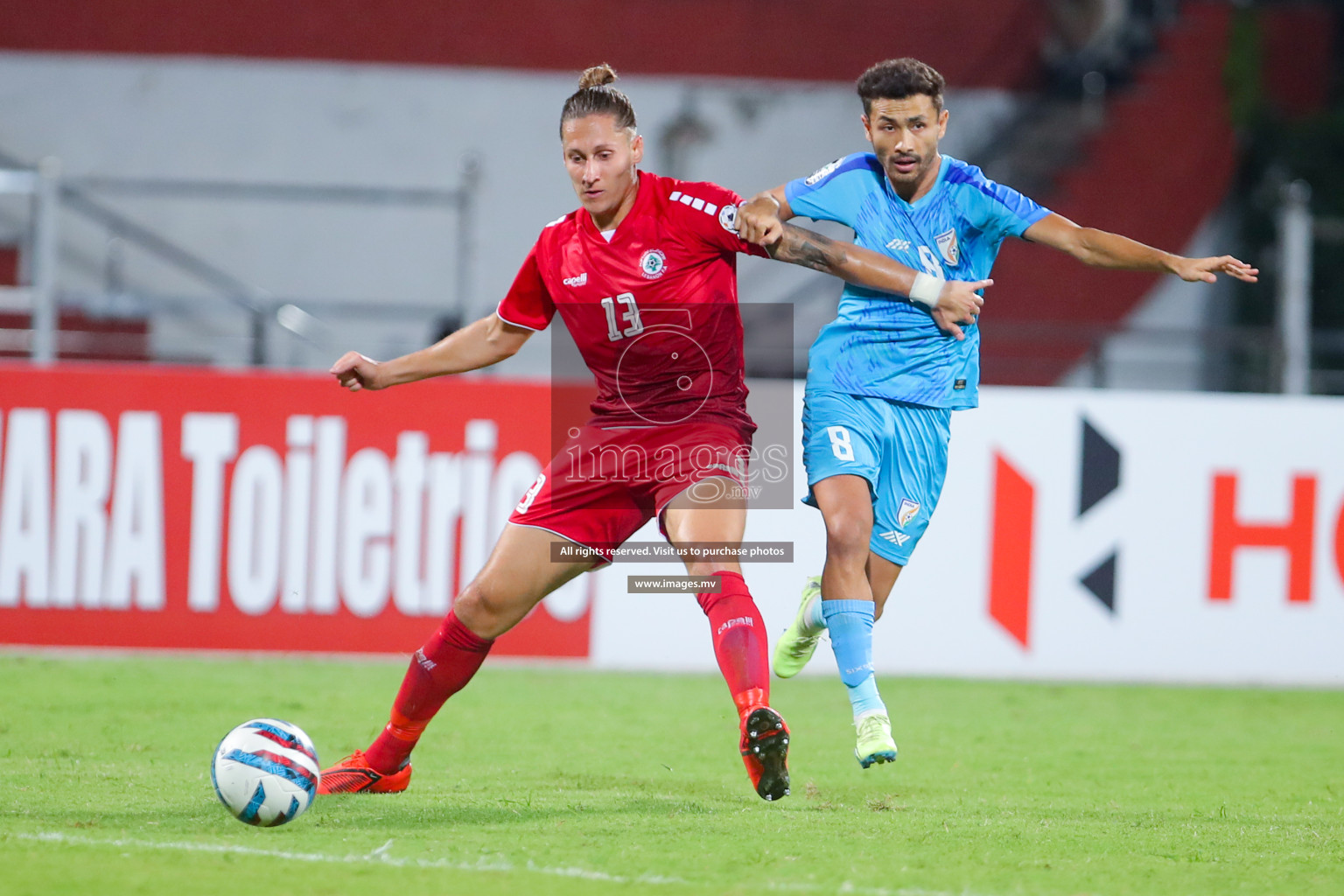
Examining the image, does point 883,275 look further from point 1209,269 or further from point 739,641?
point 739,641

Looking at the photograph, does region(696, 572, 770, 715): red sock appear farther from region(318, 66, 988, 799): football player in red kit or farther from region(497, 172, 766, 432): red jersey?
region(497, 172, 766, 432): red jersey

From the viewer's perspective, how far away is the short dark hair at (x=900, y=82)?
541cm

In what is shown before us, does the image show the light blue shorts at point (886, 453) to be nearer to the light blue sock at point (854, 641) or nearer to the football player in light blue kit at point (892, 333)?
the football player in light blue kit at point (892, 333)

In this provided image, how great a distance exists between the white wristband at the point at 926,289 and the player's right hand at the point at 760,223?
524mm

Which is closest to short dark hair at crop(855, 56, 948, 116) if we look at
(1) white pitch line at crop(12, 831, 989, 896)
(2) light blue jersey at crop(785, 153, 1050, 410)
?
(2) light blue jersey at crop(785, 153, 1050, 410)

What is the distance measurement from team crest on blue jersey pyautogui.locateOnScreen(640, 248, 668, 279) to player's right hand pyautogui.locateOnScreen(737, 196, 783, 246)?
30cm

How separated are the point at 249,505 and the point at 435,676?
4429 millimetres

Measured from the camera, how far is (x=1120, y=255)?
213 inches

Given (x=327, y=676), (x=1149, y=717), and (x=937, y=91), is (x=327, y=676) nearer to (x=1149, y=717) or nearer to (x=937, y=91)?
(x=1149, y=717)

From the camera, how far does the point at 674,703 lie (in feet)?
27.7

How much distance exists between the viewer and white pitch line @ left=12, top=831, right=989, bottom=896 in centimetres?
421

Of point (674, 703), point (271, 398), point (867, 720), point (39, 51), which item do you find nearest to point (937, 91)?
point (867, 720)

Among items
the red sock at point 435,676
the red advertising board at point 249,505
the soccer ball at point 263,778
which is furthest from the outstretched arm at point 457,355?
the red advertising board at point 249,505

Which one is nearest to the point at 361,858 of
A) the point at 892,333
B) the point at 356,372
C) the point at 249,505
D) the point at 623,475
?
the point at 623,475
